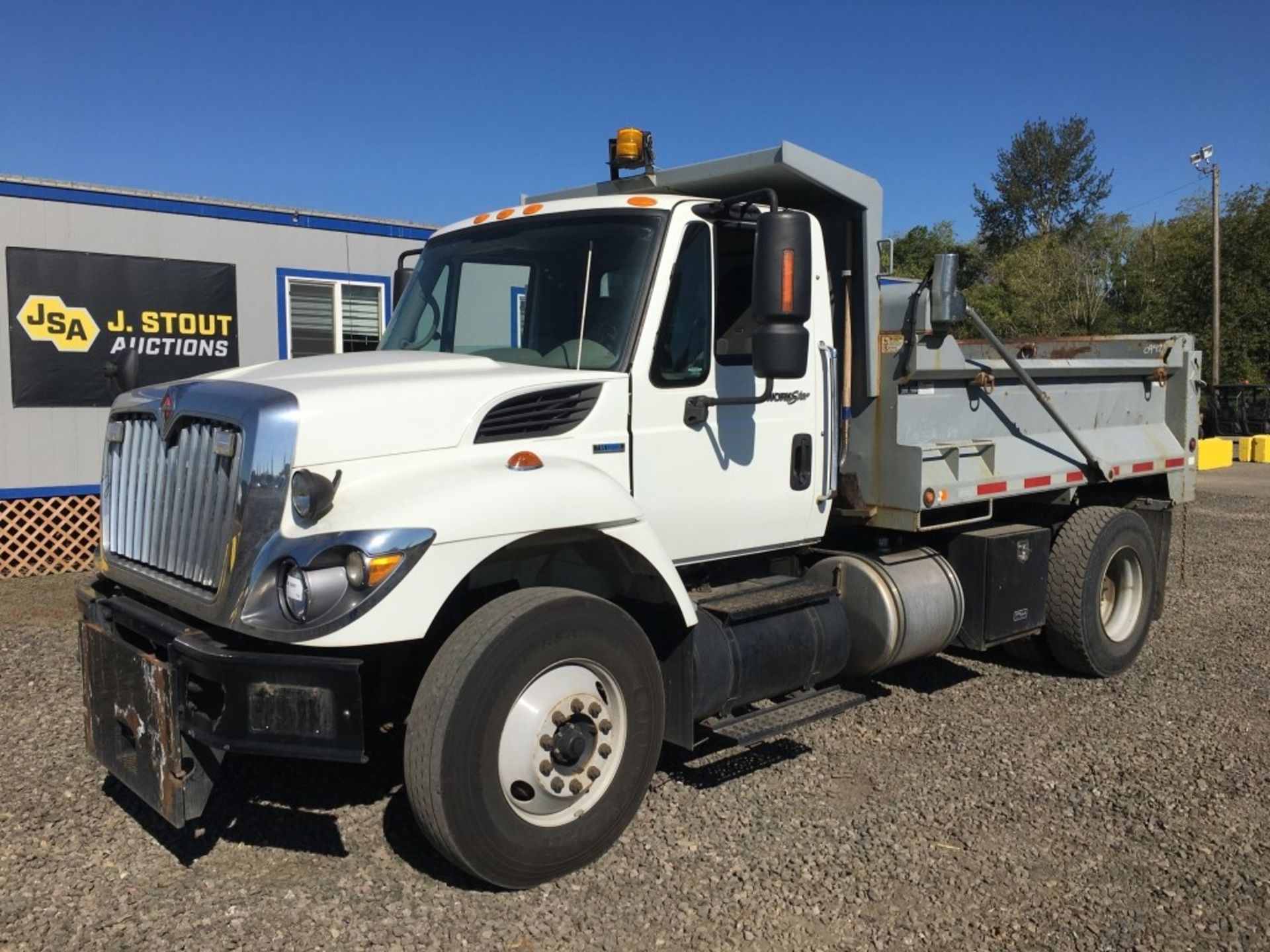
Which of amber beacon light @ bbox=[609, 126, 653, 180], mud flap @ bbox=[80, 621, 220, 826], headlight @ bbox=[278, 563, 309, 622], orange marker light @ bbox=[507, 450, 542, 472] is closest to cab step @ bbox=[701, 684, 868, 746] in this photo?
orange marker light @ bbox=[507, 450, 542, 472]

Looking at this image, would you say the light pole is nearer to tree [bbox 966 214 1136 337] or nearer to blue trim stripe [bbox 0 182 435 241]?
tree [bbox 966 214 1136 337]

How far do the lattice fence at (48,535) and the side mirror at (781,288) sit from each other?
25.8ft

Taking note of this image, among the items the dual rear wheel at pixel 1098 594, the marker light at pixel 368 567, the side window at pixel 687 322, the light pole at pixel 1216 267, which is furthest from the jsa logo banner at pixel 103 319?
the light pole at pixel 1216 267

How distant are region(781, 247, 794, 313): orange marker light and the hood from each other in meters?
0.70

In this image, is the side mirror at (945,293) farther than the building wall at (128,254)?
No

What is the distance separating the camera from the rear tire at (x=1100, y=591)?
6.43 meters

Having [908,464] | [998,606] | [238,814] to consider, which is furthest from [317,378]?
[998,606]

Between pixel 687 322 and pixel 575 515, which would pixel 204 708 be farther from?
pixel 687 322

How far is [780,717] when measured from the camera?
4668mm

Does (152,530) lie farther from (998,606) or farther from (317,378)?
(998,606)

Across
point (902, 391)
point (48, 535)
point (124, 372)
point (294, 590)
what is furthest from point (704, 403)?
point (48, 535)

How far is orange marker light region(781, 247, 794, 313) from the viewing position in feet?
13.1

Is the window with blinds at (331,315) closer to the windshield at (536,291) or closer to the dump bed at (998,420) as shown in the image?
the windshield at (536,291)

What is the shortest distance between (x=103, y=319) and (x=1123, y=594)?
903cm
